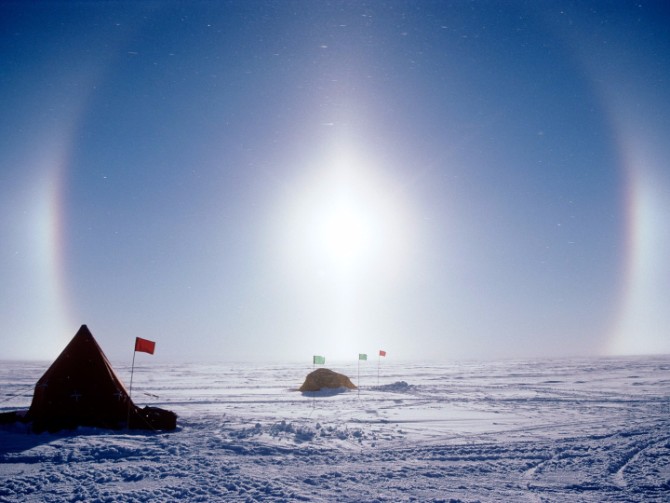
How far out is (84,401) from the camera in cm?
1396

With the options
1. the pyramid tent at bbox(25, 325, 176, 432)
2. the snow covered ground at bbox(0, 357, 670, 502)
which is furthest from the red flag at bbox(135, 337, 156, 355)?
the snow covered ground at bbox(0, 357, 670, 502)

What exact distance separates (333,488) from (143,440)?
706 centimetres

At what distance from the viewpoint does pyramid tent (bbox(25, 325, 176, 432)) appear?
13.7 m

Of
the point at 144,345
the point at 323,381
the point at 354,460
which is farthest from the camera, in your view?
the point at 323,381

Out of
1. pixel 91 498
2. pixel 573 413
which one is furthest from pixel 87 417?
pixel 573 413

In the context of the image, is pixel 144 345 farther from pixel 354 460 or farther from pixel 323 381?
pixel 323 381

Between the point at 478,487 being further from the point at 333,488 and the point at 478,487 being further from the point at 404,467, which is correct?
the point at 333,488

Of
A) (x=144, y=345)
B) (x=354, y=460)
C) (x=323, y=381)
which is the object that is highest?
(x=144, y=345)

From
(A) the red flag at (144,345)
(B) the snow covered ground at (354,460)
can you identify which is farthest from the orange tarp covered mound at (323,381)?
(A) the red flag at (144,345)

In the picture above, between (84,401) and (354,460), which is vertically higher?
(84,401)

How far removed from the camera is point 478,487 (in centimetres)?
794

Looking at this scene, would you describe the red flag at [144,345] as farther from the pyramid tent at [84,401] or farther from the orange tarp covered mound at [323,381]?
the orange tarp covered mound at [323,381]

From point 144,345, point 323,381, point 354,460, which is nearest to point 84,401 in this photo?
point 144,345

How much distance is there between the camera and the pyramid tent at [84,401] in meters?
13.7
